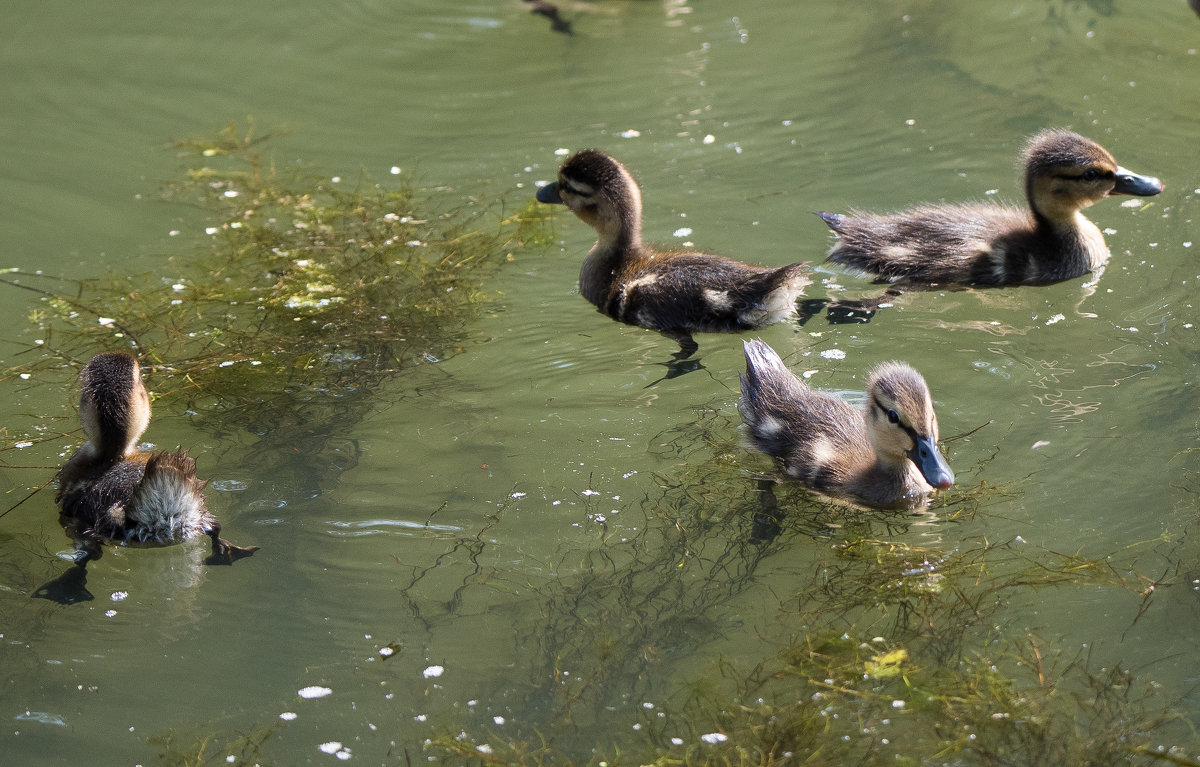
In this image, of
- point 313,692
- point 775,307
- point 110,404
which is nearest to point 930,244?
point 775,307

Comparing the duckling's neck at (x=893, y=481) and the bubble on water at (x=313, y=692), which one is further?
the duckling's neck at (x=893, y=481)

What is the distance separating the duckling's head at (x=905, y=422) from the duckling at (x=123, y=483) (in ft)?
7.71

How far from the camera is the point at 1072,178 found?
5.57 meters

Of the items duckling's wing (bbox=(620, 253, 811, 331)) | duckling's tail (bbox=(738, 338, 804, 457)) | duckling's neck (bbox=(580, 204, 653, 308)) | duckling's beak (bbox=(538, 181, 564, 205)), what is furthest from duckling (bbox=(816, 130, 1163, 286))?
duckling's beak (bbox=(538, 181, 564, 205))

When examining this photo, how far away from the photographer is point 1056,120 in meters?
7.18

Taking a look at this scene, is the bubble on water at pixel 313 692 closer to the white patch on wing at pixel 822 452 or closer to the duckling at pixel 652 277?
the white patch on wing at pixel 822 452

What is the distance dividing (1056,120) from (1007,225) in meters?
1.87

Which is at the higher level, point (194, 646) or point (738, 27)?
point (738, 27)

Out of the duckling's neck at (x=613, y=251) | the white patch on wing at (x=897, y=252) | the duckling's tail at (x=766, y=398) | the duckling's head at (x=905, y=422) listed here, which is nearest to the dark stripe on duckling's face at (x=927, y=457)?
the duckling's head at (x=905, y=422)

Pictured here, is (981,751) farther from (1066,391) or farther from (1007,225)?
(1007,225)

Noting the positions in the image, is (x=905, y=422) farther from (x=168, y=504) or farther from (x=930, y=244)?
(x=168, y=504)

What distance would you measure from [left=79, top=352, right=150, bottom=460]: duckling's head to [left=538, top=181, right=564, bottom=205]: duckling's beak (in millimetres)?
2381

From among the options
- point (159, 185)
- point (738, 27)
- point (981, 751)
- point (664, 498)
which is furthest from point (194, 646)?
point (738, 27)

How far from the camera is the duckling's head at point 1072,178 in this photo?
18.2 ft
